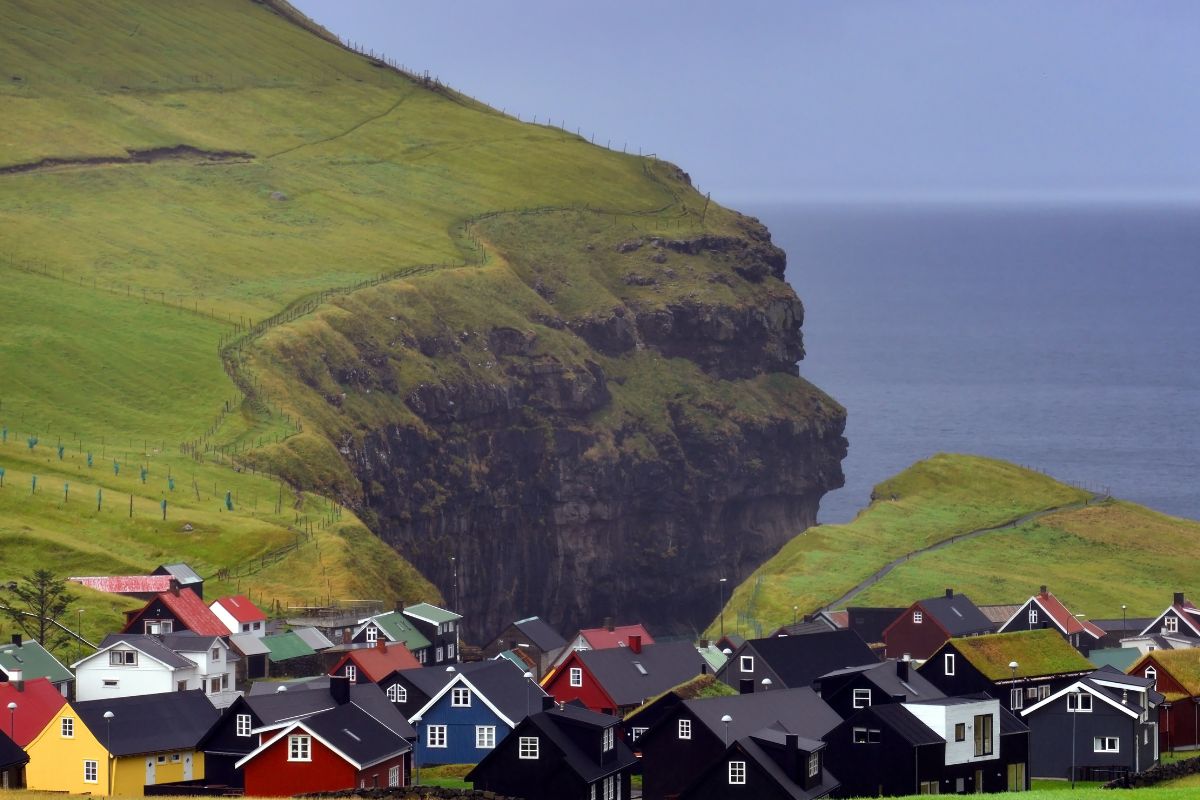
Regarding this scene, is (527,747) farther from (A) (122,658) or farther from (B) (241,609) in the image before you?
(B) (241,609)

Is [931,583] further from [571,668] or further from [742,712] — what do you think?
[742,712]

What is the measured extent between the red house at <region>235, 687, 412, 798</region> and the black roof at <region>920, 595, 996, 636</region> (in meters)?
53.0

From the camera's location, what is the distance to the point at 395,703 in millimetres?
112125

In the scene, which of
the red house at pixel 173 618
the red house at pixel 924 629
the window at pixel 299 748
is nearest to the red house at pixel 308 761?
the window at pixel 299 748

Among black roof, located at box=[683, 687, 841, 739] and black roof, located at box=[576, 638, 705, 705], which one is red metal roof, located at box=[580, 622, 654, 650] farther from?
black roof, located at box=[683, 687, 841, 739]

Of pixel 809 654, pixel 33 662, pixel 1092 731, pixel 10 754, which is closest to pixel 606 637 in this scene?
pixel 809 654

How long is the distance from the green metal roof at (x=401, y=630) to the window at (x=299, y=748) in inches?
1644

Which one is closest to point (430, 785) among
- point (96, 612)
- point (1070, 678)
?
point (1070, 678)

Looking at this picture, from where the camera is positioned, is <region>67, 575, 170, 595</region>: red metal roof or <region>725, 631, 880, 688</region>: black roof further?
<region>67, 575, 170, 595</region>: red metal roof

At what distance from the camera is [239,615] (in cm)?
13262

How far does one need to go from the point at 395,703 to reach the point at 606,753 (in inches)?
806

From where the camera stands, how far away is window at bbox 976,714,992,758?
96.4 metres

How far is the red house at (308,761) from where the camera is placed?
92.6m

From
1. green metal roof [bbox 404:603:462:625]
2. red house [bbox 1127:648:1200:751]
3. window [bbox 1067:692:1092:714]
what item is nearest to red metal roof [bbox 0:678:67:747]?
green metal roof [bbox 404:603:462:625]
